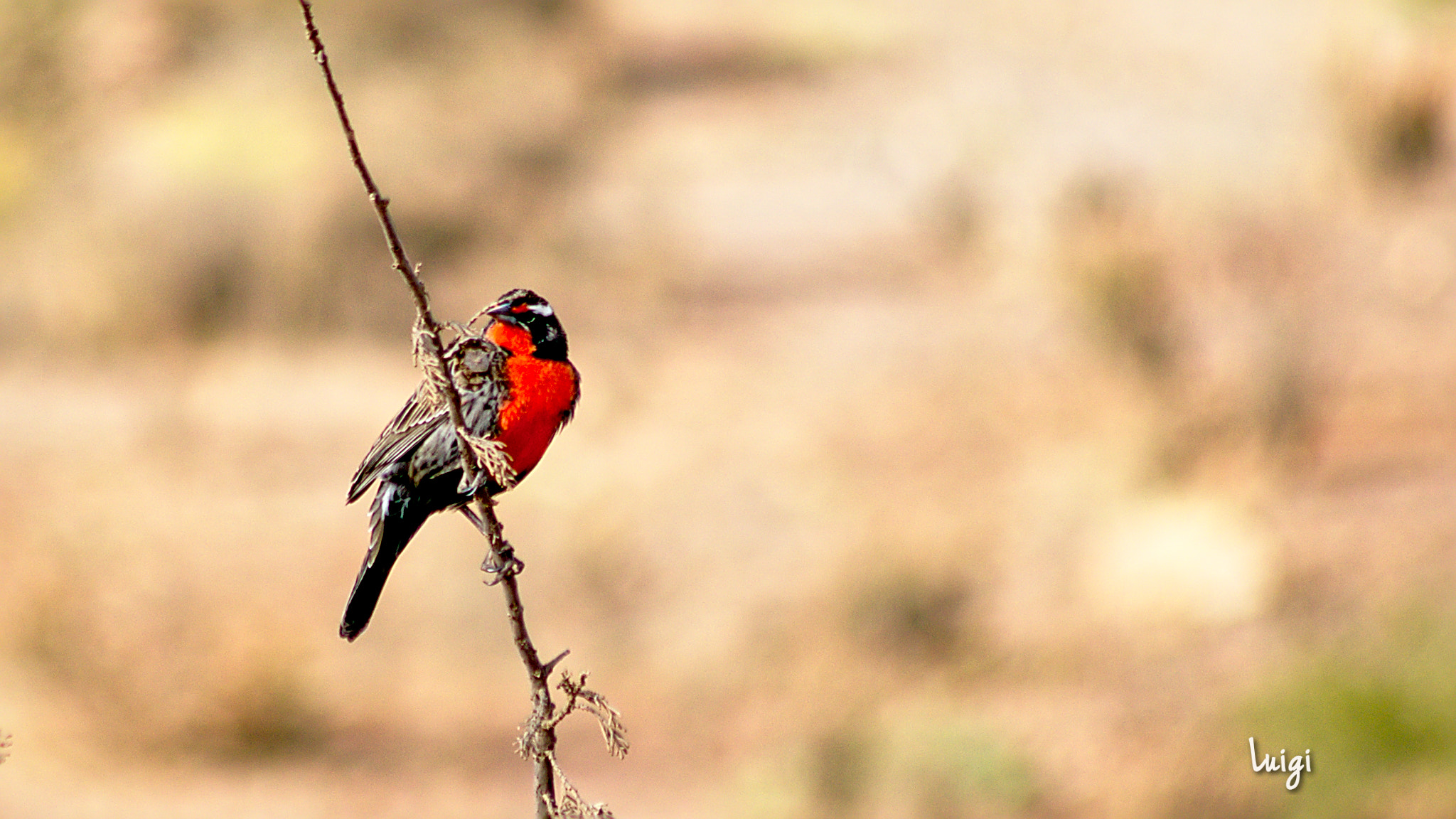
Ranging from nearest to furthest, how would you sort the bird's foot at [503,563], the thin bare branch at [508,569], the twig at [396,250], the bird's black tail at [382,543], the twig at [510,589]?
the twig at [396,250]
the thin bare branch at [508,569]
the twig at [510,589]
the bird's foot at [503,563]
the bird's black tail at [382,543]

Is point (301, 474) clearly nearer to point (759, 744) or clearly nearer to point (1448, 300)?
point (759, 744)

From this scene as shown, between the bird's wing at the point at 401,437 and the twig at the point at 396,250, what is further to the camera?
the bird's wing at the point at 401,437

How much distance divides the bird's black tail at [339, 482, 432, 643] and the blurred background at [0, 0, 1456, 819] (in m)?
7.77

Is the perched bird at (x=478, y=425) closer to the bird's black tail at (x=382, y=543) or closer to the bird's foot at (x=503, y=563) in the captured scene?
the bird's black tail at (x=382, y=543)

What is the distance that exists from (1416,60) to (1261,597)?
28.0 ft

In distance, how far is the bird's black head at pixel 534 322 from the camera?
3.29 metres

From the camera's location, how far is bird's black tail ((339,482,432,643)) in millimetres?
3025

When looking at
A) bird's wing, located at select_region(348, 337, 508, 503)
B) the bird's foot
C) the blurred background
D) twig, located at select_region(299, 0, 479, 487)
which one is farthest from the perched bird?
the blurred background

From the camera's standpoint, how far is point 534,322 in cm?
347

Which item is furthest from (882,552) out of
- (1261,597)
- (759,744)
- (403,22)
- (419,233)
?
Answer: (403,22)
